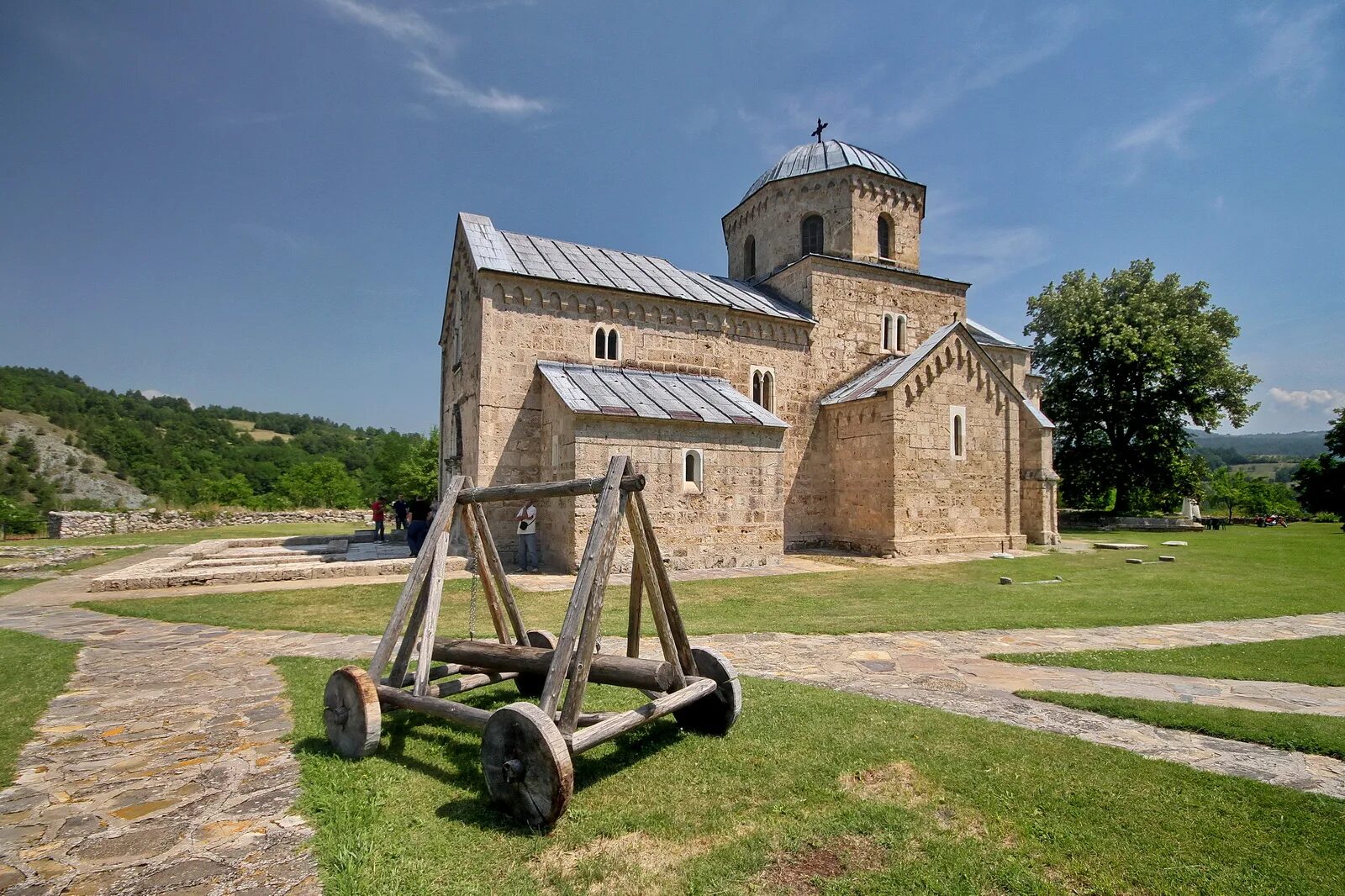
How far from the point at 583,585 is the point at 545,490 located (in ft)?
3.78

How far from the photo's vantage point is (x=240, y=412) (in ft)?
322

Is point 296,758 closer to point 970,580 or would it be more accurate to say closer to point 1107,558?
point 970,580

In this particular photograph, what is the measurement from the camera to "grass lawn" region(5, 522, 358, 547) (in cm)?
2105

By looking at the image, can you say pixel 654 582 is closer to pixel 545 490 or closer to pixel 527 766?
pixel 545 490

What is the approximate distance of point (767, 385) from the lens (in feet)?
66.2

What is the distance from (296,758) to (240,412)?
374 ft

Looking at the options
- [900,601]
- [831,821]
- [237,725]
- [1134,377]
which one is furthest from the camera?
[1134,377]

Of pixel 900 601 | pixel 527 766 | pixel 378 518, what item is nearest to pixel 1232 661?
pixel 900 601

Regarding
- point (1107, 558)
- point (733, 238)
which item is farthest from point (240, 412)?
point (1107, 558)

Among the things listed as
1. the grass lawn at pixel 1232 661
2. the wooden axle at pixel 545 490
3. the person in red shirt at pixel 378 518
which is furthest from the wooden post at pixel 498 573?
the person in red shirt at pixel 378 518

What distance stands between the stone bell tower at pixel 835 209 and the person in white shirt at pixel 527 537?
12951 millimetres

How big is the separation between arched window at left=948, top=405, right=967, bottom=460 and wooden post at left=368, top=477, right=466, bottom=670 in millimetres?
17270

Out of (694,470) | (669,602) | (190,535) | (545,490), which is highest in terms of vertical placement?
(694,470)

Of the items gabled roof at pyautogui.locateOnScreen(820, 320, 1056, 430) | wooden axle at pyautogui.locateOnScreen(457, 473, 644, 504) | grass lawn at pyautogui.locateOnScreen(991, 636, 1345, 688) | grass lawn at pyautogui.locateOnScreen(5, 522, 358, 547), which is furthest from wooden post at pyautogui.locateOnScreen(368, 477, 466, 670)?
grass lawn at pyautogui.locateOnScreen(5, 522, 358, 547)
